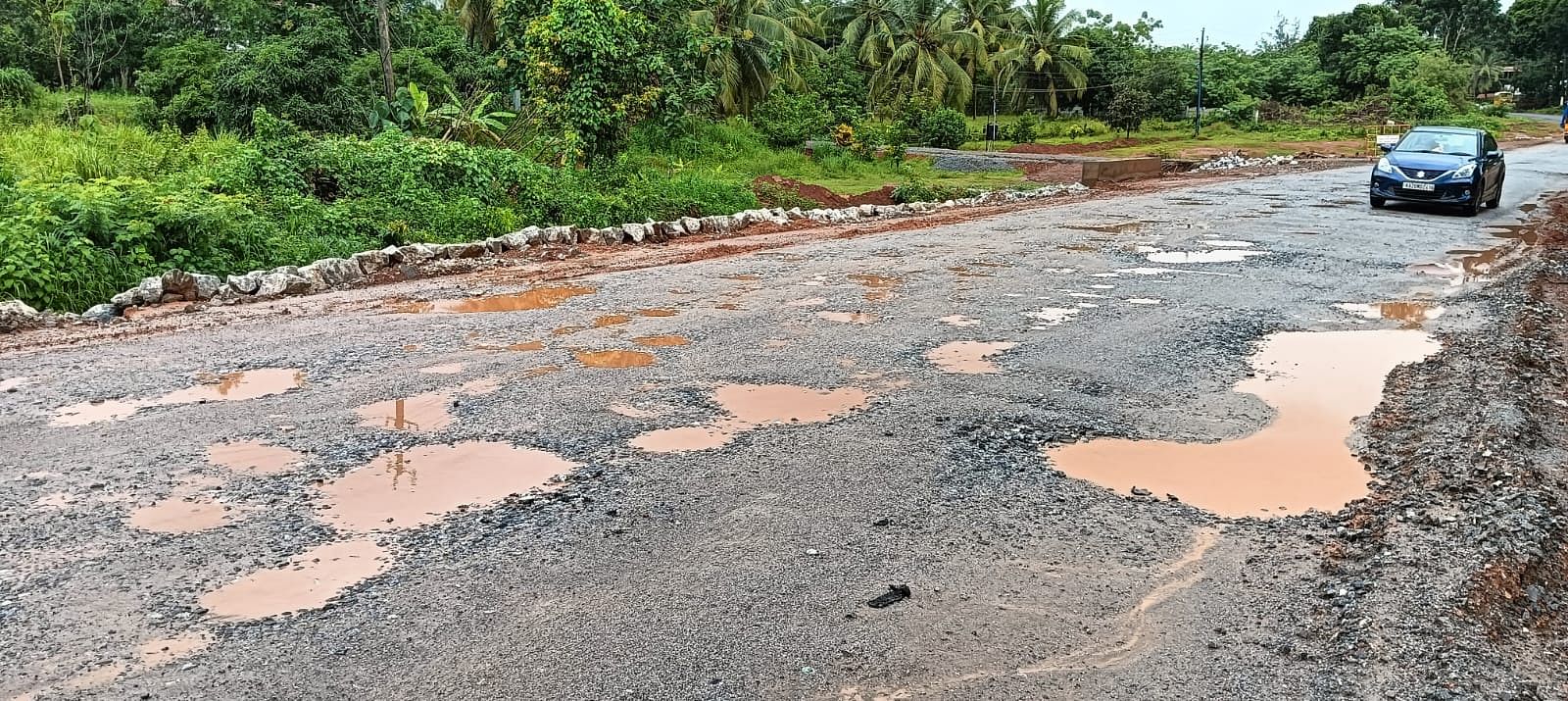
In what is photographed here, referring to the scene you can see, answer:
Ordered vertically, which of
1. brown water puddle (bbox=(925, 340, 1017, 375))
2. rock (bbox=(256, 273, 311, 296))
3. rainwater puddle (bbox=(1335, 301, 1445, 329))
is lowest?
rainwater puddle (bbox=(1335, 301, 1445, 329))

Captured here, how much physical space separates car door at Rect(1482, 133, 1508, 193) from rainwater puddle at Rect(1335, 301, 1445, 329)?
9.42 metres

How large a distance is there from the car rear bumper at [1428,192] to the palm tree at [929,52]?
2371cm

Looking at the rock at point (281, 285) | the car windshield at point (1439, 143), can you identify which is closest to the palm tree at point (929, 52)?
the car windshield at point (1439, 143)

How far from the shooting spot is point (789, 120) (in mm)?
28422

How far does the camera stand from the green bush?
27906mm

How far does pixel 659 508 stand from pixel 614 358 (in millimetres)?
2783

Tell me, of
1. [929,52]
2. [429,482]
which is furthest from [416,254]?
[929,52]

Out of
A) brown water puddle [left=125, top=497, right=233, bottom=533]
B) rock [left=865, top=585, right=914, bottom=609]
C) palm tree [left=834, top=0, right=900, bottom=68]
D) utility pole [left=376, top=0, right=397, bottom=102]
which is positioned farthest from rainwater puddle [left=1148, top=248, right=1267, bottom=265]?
palm tree [left=834, top=0, right=900, bottom=68]

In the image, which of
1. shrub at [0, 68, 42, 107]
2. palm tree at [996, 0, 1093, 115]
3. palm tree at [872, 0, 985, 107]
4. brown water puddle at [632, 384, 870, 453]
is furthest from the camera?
palm tree at [996, 0, 1093, 115]

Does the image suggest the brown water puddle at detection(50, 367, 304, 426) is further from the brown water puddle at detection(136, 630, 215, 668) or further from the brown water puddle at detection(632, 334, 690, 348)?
the brown water puddle at detection(136, 630, 215, 668)

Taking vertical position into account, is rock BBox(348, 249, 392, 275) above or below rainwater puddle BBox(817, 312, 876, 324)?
above

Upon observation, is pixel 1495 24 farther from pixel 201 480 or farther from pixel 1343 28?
pixel 201 480

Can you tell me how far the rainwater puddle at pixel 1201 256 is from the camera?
1153 centimetres

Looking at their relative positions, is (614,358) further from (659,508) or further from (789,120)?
(789,120)
